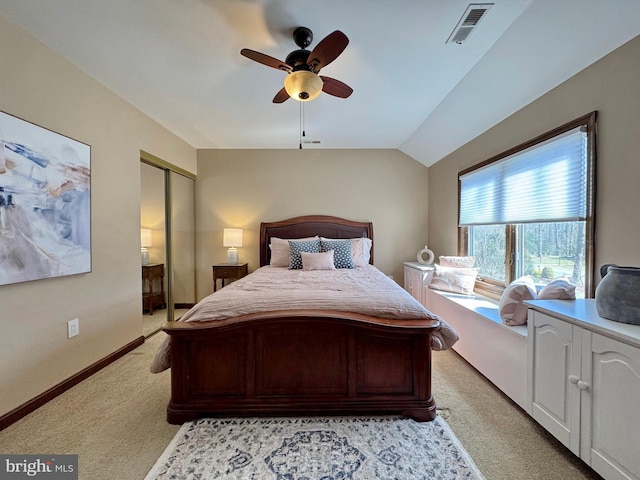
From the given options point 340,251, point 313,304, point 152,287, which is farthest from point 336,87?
point 152,287

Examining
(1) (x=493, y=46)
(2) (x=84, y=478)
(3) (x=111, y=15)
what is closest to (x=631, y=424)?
(1) (x=493, y=46)

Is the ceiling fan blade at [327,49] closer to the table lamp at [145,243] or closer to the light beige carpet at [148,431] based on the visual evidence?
the light beige carpet at [148,431]

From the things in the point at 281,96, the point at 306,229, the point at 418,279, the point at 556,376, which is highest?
the point at 281,96

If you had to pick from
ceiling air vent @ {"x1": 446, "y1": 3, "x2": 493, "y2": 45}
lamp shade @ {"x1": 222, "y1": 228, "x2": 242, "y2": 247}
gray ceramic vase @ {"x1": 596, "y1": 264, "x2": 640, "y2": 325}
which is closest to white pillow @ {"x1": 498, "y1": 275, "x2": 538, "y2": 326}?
gray ceramic vase @ {"x1": 596, "y1": 264, "x2": 640, "y2": 325}

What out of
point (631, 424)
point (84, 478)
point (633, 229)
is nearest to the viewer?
point (631, 424)

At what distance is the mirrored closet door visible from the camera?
319 centimetres

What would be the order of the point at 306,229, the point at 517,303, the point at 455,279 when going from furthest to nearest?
the point at 306,229 < the point at 455,279 < the point at 517,303

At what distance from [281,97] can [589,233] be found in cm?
239

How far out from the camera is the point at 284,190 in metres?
4.32

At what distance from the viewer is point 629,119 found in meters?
1.53

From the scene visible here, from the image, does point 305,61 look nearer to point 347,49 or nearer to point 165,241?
point 347,49

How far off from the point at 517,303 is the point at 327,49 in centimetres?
214

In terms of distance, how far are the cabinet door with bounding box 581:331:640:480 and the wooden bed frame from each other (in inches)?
28.5

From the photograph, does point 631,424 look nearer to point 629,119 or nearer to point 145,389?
point 629,119
